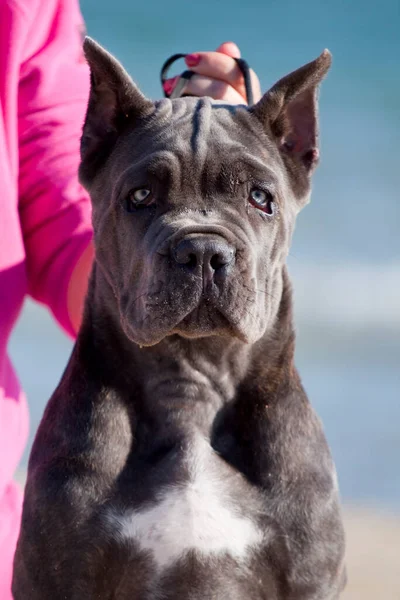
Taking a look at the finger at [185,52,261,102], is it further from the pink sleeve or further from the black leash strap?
the pink sleeve

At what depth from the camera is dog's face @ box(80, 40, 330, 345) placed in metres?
2.80

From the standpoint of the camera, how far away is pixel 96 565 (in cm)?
277

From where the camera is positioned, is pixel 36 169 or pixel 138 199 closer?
pixel 138 199

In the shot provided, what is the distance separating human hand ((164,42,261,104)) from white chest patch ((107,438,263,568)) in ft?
4.58

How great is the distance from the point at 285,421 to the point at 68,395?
60 centimetres

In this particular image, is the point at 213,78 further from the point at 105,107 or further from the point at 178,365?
the point at 178,365

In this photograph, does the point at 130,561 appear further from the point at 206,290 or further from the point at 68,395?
the point at 206,290

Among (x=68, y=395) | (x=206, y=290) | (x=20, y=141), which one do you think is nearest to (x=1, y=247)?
(x=20, y=141)

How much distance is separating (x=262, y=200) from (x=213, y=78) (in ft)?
2.57

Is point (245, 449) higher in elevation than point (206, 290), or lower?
lower

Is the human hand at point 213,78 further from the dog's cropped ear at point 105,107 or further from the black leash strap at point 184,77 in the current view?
the dog's cropped ear at point 105,107

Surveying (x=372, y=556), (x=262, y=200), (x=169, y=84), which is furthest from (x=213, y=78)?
(x=372, y=556)

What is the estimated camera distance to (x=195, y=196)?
292 centimetres

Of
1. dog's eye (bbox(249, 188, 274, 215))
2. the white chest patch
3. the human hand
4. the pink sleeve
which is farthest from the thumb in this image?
the white chest patch
